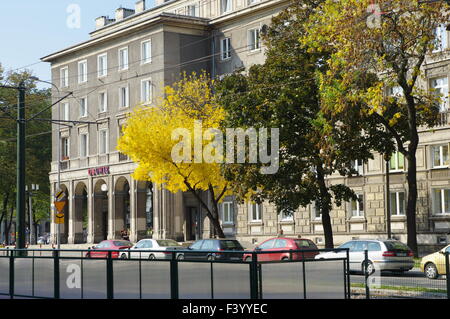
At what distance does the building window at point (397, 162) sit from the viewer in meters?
47.5

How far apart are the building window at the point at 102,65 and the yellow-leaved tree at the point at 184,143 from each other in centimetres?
1814

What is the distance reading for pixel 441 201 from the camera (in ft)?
150

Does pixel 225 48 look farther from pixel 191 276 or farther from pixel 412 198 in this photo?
pixel 191 276

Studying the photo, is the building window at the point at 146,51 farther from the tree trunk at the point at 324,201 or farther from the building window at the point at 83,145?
the tree trunk at the point at 324,201

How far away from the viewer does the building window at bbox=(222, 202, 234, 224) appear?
61.2 m

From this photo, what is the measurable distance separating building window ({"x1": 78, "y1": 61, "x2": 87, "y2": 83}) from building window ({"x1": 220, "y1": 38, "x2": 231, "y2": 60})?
14651 mm

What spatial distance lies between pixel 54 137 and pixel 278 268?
62.6 meters

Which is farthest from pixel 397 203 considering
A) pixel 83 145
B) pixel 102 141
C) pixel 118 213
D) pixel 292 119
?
pixel 83 145

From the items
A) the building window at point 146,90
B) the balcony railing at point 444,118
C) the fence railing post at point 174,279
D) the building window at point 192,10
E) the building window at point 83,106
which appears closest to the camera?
the fence railing post at point 174,279

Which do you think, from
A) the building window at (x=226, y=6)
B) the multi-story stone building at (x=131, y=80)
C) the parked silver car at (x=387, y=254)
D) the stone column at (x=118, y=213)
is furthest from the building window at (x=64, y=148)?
the parked silver car at (x=387, y=254)

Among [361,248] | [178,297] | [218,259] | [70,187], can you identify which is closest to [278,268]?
[218,259]

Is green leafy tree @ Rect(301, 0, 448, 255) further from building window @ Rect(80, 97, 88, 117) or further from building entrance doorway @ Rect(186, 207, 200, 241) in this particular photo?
building window @ Rect(80, 97, 88, 117)

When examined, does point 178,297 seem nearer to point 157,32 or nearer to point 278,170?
point 278,170

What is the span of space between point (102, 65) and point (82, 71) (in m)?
3.26
